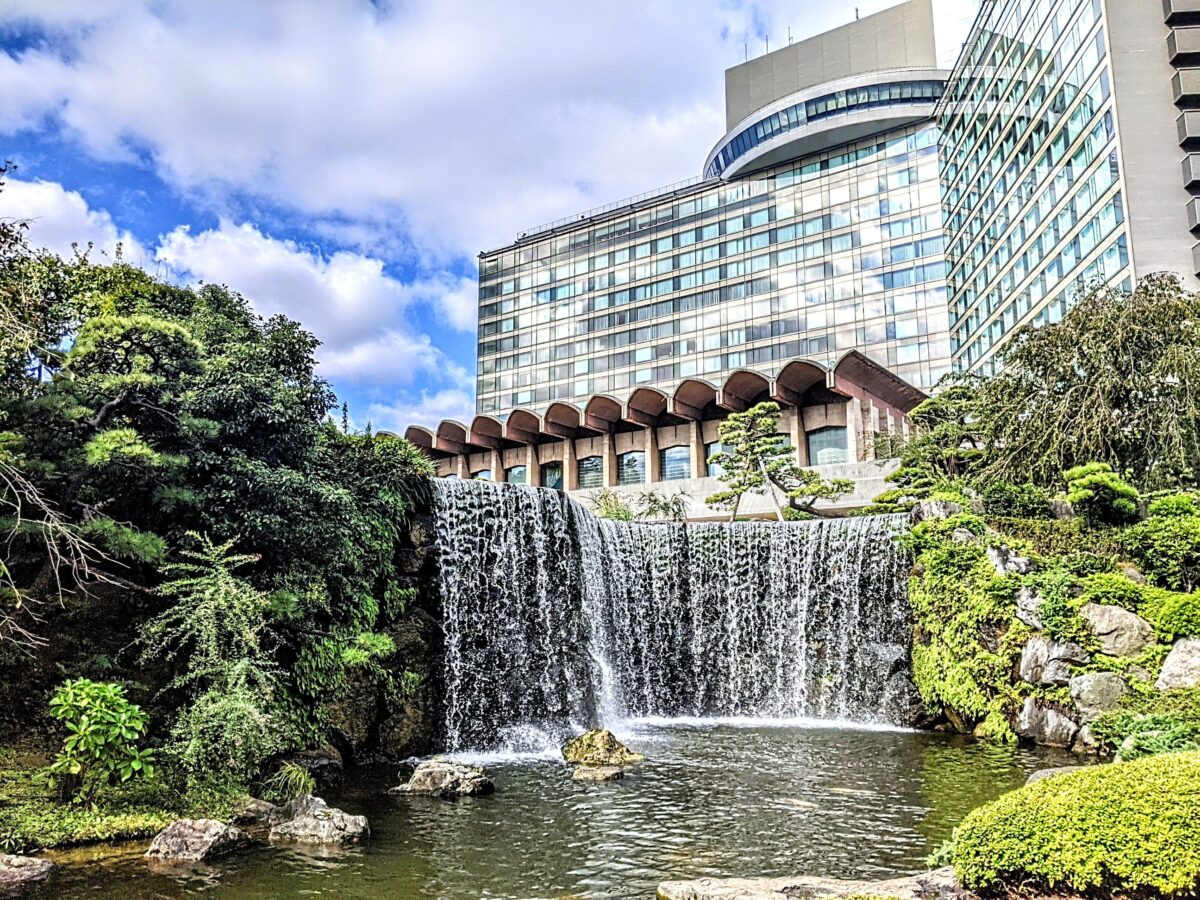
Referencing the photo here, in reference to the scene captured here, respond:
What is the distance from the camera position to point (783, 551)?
73.6ft

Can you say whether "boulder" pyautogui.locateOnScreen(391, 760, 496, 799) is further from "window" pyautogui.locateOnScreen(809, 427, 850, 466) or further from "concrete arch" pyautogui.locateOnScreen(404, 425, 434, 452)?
"concrete arch" pyautogui.locateOnScreen(404, 425, 434, 452)

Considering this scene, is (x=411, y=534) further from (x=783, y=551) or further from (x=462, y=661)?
(x=783, y=551)

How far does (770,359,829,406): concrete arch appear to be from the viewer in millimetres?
41031

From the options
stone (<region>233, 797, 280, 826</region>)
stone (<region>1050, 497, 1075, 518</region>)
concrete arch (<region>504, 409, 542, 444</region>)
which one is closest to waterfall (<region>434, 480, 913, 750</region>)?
stone (<region>1050, 497, 1075, 518</region>)

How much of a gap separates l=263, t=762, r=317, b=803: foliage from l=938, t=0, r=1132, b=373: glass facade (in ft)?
107

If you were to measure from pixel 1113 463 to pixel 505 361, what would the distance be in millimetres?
65285

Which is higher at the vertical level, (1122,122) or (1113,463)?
(1122,122)

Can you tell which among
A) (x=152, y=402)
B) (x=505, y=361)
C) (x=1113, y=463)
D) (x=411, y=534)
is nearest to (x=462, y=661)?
(x=411, y=534)

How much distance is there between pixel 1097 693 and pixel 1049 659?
1117 mm

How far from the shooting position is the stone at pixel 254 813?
33.5 ft

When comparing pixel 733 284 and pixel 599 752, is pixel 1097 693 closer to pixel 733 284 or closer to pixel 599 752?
pixel 599 752

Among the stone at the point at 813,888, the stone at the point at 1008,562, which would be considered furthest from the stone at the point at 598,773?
the stone at the point at 1008,562

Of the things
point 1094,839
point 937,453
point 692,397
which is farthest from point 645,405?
point 1094,839

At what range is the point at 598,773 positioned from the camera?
12969mm
